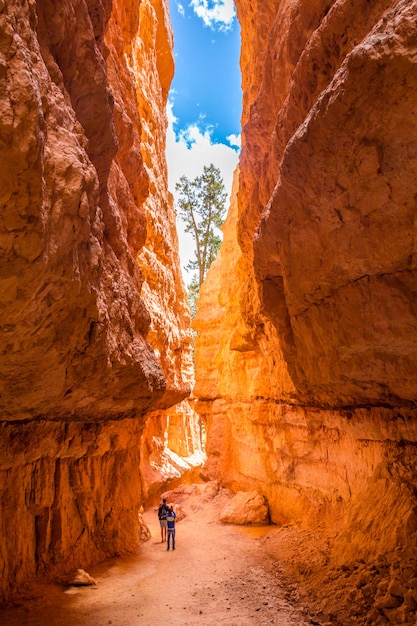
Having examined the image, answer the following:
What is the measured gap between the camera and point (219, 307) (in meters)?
22.0

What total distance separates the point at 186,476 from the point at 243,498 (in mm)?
10770

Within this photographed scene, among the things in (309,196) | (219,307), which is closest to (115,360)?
(309,196)

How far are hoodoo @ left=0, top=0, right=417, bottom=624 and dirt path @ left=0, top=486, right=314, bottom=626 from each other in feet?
2.17

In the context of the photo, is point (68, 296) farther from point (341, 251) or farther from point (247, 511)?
point (247, 511)

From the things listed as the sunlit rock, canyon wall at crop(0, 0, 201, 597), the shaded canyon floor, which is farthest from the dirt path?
the sunlit rock

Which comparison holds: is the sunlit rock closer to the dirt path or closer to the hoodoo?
the hoodoo

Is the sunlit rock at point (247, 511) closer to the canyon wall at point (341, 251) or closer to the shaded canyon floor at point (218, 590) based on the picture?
the canyon wall at point (341, 251)

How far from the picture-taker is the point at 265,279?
8297 millimetres

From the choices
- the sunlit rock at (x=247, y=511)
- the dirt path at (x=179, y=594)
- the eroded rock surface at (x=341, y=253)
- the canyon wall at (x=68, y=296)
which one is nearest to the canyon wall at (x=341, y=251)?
the eroded rock surface at (x=341, y=253)

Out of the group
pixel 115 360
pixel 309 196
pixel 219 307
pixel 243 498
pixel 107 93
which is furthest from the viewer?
pixel 219 307

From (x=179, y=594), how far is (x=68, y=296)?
5869 millimetres

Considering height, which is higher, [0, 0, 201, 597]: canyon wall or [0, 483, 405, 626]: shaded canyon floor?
[0, 0, 201, 597]: canyon wall

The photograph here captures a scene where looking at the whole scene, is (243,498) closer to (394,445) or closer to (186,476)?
(394,445)

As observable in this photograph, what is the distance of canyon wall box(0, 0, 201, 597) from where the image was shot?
11.0 feet
